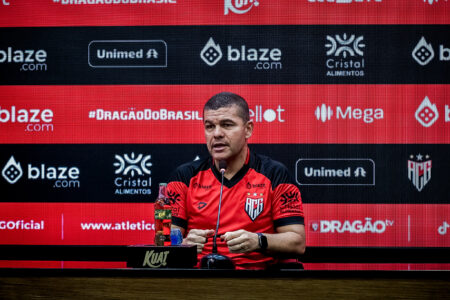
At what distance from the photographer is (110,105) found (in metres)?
2.40

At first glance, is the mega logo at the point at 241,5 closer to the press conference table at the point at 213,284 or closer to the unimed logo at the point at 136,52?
the unimed logo at the point at 136,52

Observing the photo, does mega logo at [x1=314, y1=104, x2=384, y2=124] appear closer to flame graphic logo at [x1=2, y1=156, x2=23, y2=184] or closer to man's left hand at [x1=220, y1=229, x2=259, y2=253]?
man's left hand at [x1=220, y1=229, x2=259, y2=253]

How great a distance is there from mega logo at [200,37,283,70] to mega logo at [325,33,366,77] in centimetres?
30

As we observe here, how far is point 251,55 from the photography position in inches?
93.3

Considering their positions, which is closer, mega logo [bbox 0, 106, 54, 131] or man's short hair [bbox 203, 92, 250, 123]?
man's short hair [bbox 203, 92, 250, 123]

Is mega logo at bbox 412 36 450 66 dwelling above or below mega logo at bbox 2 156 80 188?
above

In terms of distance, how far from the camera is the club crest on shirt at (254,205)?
5.49 ft

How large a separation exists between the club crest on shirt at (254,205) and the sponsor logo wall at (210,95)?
704mm

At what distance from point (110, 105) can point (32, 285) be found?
1.53 m

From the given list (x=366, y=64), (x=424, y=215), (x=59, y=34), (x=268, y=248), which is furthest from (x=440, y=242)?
(x=59, y=34)

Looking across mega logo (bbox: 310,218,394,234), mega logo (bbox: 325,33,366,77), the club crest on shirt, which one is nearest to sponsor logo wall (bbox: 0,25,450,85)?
mega logo (bbox: 325,33,366,77)

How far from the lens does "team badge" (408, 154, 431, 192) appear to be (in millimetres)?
2307

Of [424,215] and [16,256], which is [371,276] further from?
[16,256]

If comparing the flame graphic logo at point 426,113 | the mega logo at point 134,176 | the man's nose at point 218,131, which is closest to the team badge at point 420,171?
the flame graphic logo at point 426,113
